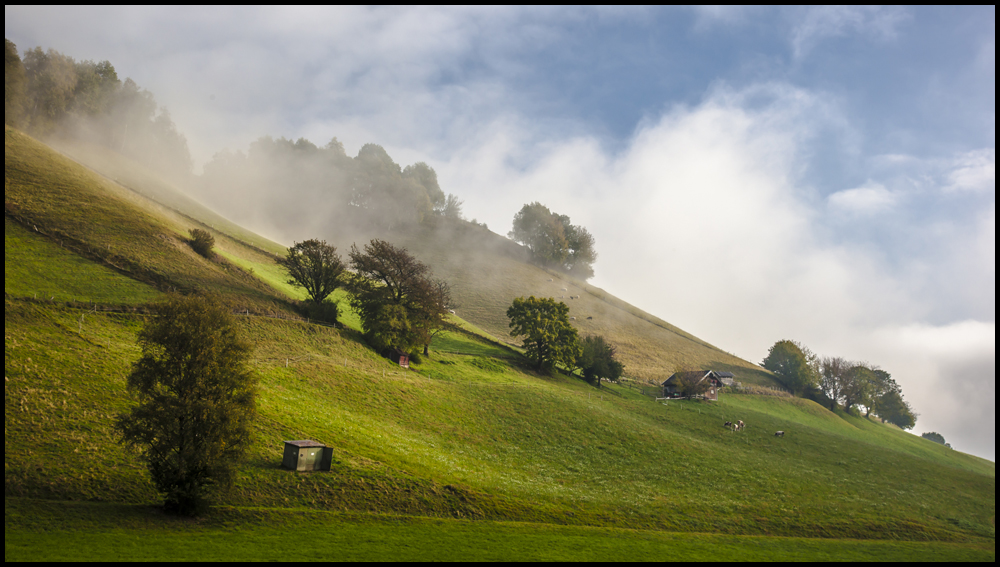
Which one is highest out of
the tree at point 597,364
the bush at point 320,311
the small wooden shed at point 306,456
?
the tree at point 597,364

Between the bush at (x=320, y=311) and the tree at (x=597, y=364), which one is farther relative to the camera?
the tree at (x=597, y=364)

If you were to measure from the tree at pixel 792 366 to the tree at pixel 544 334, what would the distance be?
164ft

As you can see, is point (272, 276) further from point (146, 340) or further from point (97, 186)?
point (146, 340)

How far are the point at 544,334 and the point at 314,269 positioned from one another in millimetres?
31984

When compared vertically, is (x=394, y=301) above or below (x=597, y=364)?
above

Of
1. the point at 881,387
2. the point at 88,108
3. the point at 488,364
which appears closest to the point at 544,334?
the point at 488,364

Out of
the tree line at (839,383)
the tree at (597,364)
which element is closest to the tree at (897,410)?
the tree line at (839,383)

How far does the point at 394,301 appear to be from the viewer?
61312mm

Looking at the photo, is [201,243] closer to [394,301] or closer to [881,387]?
[394,301]

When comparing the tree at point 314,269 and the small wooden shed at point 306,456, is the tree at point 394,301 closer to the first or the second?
the tree at point 314,269

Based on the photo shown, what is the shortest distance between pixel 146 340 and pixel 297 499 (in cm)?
1051

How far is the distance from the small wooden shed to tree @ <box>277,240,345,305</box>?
35200mm

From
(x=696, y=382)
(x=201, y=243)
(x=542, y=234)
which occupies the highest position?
(x=542, y=234)

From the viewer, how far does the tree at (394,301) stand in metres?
56.9
